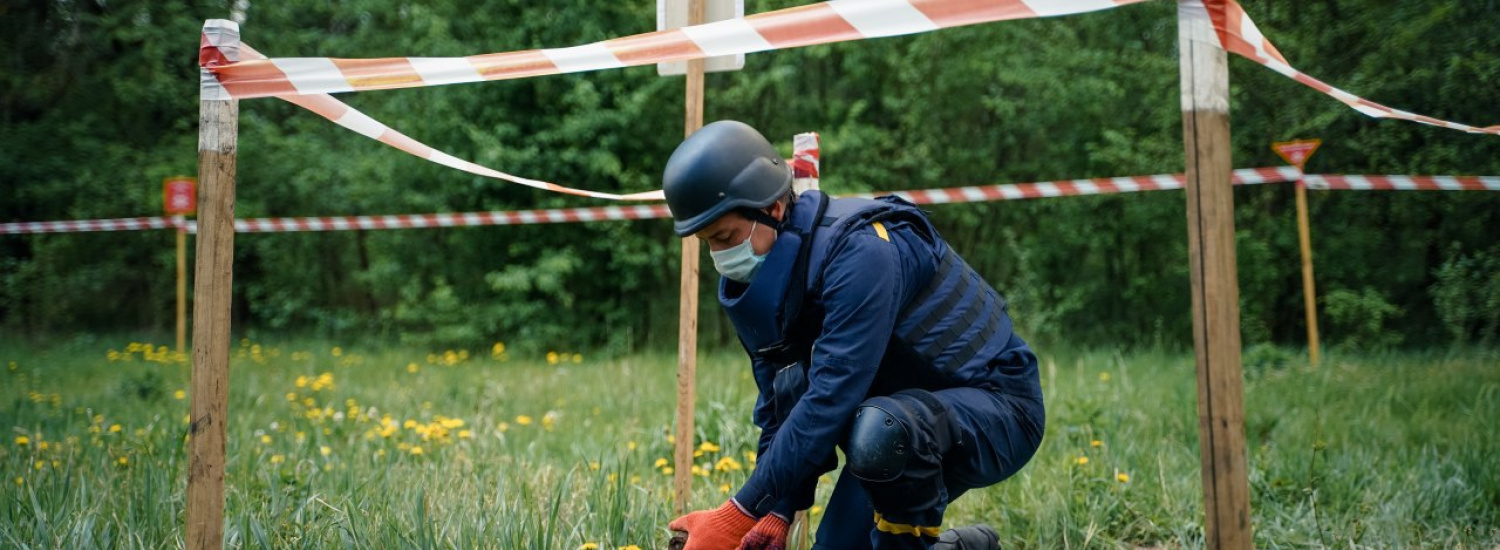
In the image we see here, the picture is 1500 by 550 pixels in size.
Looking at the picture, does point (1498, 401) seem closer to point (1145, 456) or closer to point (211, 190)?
point (1145, 456)

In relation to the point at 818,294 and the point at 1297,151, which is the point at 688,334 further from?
the point at 1297,151

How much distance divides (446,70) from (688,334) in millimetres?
1260

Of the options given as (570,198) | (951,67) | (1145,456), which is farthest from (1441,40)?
(570,198)

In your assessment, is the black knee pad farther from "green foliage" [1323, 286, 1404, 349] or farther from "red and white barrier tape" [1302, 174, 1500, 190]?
"green foliage" [1323, 286, 1404, 349]

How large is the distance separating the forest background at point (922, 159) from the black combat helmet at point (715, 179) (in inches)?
342

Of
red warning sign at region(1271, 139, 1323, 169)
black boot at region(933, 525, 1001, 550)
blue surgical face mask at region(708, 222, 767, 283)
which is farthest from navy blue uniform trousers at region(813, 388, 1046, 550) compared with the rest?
red warning sign at region(1271, 139, 1323, 169)

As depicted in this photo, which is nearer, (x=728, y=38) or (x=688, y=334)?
(x=728, y=38)

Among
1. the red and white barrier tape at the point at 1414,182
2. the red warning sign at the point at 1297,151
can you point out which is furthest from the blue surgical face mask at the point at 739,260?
the red warning sign at the point at 1297,151

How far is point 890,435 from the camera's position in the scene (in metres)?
2.46

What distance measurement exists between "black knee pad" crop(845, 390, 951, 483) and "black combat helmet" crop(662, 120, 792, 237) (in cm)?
54

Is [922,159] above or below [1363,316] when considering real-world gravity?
above

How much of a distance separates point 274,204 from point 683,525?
14877 mm

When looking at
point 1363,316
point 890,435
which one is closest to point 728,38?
point 890,435

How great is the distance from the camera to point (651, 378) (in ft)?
25.1
